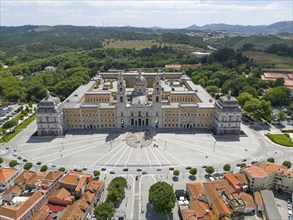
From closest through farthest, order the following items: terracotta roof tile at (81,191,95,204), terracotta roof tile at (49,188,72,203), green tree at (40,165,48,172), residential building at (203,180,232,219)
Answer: residential building at (203,180,232,219), terracotta roof tile at (81,191,95,204), terracotta roof tile at (49,188,72,203), green tree at (40,165,48,172)

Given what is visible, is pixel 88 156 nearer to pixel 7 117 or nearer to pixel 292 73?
pixel 7 117

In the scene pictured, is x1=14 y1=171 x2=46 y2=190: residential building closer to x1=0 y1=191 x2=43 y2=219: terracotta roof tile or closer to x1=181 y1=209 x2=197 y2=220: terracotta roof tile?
x1=0 y1=191 x2=43 y2=219: terracotta roof tile

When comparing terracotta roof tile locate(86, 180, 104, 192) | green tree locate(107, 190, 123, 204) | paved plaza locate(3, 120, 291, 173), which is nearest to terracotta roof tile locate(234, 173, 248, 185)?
paved plaza locate(3, 120, 291, 173)

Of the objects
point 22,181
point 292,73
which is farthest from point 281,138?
point 292,73

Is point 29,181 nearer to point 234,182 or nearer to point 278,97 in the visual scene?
point 234,182

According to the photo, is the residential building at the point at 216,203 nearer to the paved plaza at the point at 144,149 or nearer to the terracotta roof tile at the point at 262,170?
the terracotta roof tile at the point at 262,170

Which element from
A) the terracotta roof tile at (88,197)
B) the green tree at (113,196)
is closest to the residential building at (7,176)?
the terracotta roof tile at (88,197)
